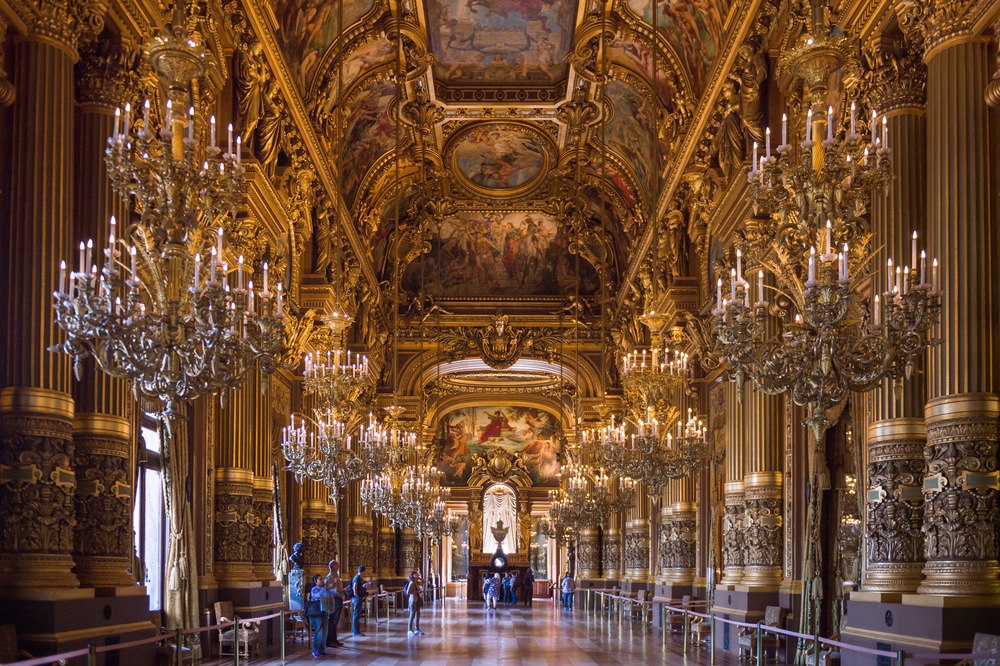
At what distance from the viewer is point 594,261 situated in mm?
37812

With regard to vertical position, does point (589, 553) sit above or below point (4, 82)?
below

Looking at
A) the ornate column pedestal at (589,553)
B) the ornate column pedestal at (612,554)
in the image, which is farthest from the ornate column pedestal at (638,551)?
the ornate column pedestal at (589,553)

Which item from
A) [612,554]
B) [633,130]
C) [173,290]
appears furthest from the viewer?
[612,554]

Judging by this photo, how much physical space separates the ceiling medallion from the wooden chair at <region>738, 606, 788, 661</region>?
1643 cm

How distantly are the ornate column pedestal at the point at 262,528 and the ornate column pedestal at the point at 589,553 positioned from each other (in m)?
25.6

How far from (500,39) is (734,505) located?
12.0 m

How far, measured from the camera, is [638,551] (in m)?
35.7

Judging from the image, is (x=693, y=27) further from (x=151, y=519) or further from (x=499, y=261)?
(x=499, y=261)

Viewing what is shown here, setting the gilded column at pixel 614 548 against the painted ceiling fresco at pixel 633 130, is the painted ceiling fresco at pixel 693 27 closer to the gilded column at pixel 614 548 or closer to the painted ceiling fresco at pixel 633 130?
the painted ceiling fresco at pixel 633 130

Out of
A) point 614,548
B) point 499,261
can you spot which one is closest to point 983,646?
point 499,261

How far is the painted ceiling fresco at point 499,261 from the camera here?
38.1 m

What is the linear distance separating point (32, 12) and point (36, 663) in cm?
625

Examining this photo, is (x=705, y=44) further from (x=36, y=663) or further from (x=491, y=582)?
(x=491, y=582)

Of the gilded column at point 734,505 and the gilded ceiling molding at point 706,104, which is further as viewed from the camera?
the gilded column at point 734,505
